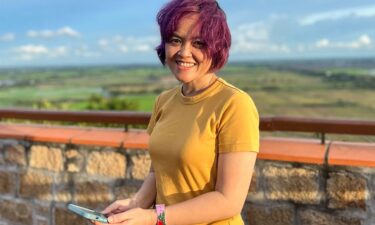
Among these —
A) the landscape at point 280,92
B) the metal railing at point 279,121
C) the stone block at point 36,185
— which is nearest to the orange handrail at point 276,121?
the metal railing at point 279,121

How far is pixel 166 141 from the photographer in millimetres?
1331

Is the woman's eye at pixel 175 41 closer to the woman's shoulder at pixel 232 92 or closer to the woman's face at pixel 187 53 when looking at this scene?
the woman's face at pixel 187 53

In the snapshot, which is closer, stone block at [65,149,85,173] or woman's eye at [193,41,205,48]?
woman's eye at [193,41,205,48]

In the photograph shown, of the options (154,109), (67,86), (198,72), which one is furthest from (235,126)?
(67,86)

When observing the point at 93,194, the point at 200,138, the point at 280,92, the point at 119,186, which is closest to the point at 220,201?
the point at 200,138

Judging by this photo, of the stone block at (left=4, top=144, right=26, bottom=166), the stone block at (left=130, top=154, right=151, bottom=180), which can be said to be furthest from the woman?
the stone block at (left=4, top=144, right=26, bottom=166)

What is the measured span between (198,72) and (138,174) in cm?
123

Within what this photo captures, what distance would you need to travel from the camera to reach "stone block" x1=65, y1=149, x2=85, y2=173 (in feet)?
8.43

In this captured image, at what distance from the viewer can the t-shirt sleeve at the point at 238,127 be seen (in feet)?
3.86

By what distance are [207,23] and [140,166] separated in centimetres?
132

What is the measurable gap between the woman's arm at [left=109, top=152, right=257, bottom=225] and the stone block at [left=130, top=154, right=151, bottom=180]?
111 centimetres

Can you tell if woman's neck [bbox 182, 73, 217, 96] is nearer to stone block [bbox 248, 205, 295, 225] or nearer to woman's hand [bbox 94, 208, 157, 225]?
woman's hand [bbox 94, 208, 157, 225]

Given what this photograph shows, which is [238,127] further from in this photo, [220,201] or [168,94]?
[168,94]

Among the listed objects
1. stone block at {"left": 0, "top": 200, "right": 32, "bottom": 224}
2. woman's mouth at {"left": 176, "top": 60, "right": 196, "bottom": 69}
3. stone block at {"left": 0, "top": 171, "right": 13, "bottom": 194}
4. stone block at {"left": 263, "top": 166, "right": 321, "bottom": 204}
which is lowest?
stone block at {"left": 0, "top": 200, "right": 32, "bottom": 224}
